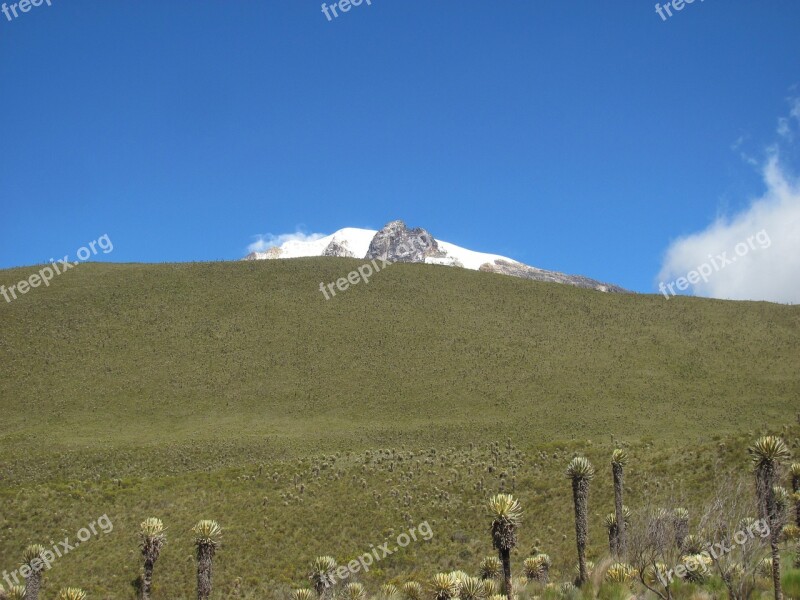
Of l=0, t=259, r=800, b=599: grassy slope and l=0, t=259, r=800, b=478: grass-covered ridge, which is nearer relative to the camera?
l=0, t=259, r=800, b=599: grassy slope

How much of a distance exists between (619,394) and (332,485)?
38871 mm

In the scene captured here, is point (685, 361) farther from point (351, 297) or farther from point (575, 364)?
point (351, 297)

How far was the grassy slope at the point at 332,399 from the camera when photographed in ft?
141

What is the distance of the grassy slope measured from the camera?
43.0 m

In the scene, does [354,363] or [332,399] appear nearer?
[332,399]

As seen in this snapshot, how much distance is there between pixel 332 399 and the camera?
7550 cm

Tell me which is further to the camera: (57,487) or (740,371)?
(740,371)

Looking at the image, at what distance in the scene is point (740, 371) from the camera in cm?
7981

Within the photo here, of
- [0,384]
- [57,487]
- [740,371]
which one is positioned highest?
[0,384]

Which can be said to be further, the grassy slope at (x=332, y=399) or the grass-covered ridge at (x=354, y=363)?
the grass-covered ridge at (x=354, y=363)

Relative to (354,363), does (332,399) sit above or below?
below

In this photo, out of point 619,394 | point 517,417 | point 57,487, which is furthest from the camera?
point 619,394

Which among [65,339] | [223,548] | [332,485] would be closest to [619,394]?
[332,485]

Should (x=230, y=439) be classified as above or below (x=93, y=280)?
below
